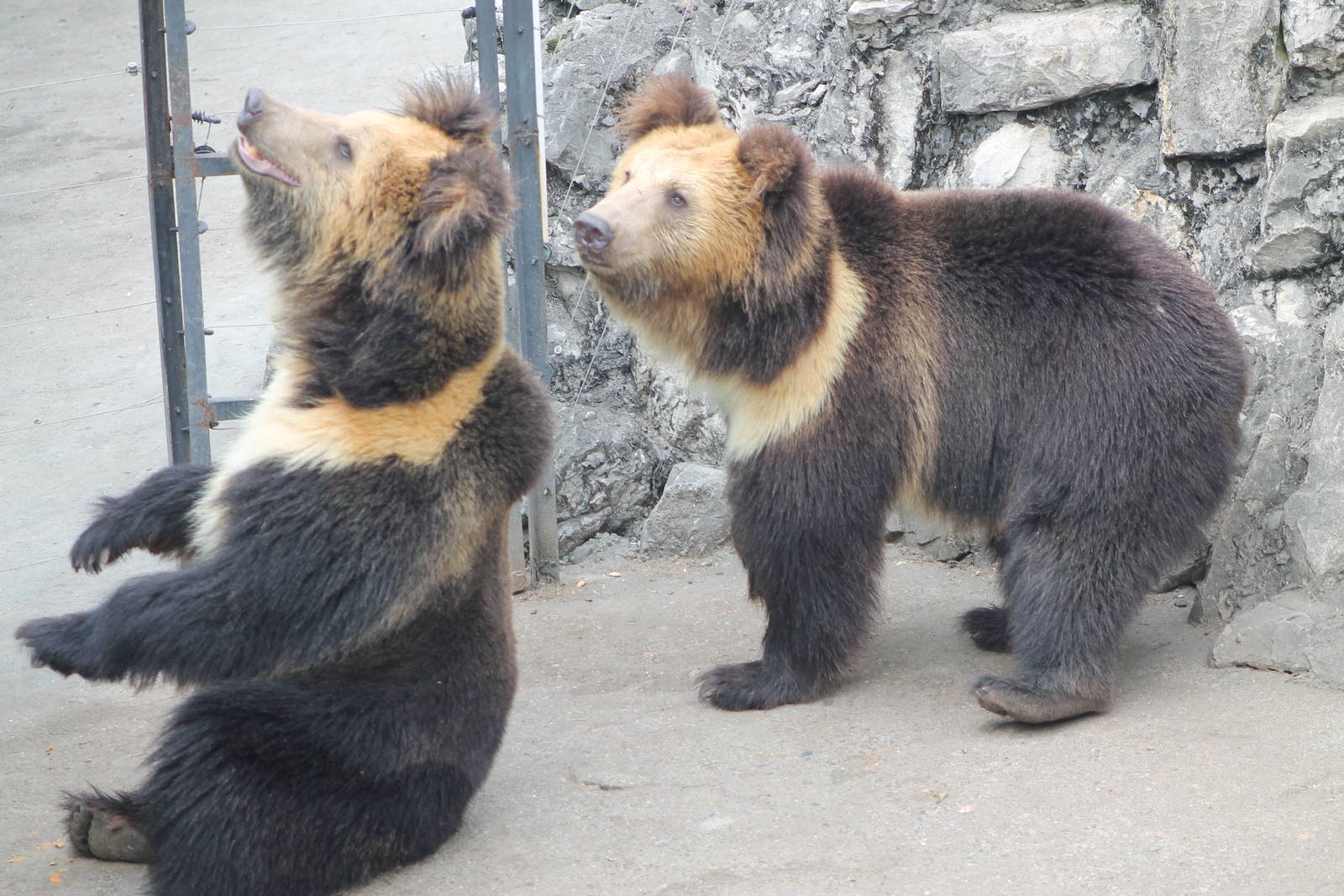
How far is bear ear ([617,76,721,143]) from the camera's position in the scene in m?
5.06

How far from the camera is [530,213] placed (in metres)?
6.36

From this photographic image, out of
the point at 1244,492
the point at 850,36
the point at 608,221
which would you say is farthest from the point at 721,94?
the point at 1244,492

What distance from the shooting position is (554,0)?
7.66 m

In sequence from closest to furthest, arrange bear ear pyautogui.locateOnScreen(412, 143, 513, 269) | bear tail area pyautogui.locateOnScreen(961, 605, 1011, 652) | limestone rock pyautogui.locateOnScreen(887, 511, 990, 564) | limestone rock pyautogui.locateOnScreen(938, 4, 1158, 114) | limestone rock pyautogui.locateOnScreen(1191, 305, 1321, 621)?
1. bear ear pyautogui.locateOnScreen(412, 143, 513, 269)
2. limestone rock pyautogui.locateOnScreen(1191, 305, 1321, 621)
3. bear tail area pyautogui.locateOnScreen(961, 605, 1011, 652)
4. limestone rock pyautogui.locateOnScreen(938, 4, 1158, 114)
5. limestone rock pyautogui.locateOnScreen(887, 511, 990, 564)

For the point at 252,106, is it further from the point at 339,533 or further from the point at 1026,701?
the point at 1026,701

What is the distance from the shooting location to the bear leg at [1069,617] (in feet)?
15.2

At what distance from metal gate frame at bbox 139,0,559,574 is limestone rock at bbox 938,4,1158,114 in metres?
1.95

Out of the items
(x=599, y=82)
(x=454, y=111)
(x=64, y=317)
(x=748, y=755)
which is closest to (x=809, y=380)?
(x=748, y=755)

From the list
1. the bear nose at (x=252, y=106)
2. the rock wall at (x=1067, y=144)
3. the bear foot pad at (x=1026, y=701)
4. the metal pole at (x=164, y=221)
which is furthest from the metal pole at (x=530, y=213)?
the bear nose at (x=252, y=106)

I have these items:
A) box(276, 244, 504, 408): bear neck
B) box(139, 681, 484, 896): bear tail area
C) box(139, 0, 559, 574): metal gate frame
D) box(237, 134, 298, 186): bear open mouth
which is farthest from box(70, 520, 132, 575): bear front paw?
box(139, 0, 559, 574): metal gate frame

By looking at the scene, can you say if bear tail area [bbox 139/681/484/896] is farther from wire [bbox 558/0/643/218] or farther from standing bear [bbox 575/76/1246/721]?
wire [bbox 558/0/643/218]

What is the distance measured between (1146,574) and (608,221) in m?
2.23

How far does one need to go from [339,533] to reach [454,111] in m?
1.18

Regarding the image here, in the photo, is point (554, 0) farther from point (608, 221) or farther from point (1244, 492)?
point (1244, 492)
